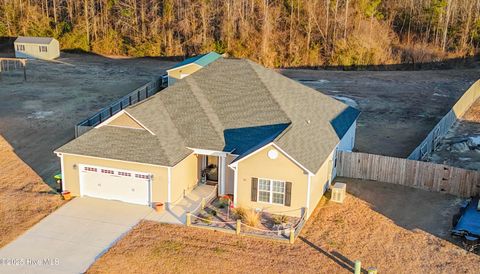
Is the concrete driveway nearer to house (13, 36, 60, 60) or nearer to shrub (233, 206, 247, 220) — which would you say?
shrub (233, 206, 247, 220)

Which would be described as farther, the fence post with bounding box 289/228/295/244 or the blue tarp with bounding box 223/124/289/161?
the blue tarp with bounding box 223/124/289/161

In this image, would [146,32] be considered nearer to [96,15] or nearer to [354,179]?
[96,15]

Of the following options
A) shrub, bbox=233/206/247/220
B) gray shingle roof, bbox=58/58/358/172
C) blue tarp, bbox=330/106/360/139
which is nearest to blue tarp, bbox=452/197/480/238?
gray shingle roof, bbox=58/58/358/172

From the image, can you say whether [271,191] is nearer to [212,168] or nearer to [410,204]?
[212,168]

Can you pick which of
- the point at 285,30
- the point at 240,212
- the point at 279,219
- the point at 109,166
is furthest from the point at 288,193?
the point at 285,30

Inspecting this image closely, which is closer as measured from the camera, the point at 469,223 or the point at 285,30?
the point at 469,223

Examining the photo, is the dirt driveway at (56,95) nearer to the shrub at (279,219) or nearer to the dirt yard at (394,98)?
the shrub at (279,219)
